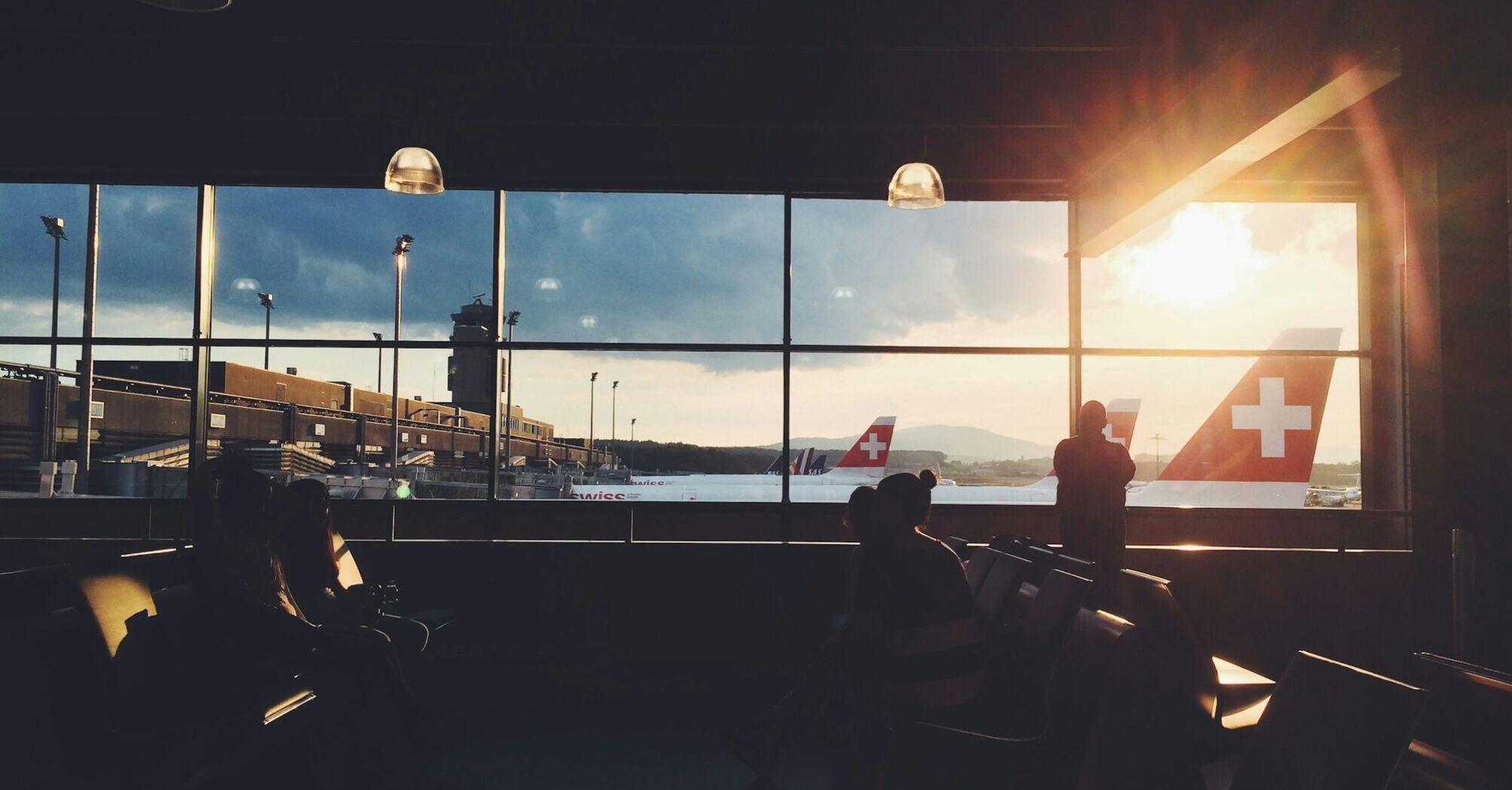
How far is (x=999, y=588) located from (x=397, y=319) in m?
8.17

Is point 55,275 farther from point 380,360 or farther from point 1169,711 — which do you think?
point 1169,711

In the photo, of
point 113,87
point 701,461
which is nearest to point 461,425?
point 701,461

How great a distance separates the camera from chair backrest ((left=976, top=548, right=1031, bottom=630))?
2826 mm

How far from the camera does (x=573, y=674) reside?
442 cm

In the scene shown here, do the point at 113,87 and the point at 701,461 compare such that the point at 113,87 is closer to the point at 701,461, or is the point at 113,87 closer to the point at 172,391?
the point at 172,391

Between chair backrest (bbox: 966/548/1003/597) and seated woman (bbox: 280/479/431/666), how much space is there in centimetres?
234

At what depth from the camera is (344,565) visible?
148 inches

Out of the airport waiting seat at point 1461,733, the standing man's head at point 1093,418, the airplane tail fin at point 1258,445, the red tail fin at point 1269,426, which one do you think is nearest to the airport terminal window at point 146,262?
the standing man's head at point 1093,418

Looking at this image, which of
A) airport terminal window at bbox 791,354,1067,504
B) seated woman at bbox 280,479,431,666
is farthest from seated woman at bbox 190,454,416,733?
airport terminal window at bbox 791,354,1067,504

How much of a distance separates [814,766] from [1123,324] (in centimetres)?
480

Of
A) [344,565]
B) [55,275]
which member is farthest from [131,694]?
[55,275]

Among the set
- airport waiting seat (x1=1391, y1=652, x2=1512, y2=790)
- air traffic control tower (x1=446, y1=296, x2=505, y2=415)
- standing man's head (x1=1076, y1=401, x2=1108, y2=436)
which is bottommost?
airport waiting seat (x1=1391, y1=652, x2=1512, y2=790)

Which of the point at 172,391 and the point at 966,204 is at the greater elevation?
the point at 966,204

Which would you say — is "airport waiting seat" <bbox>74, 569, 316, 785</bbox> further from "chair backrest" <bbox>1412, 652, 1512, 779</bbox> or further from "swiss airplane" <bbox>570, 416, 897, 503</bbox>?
"swiss airplane" <bbox>570, 416, 897, 503</bbox>
